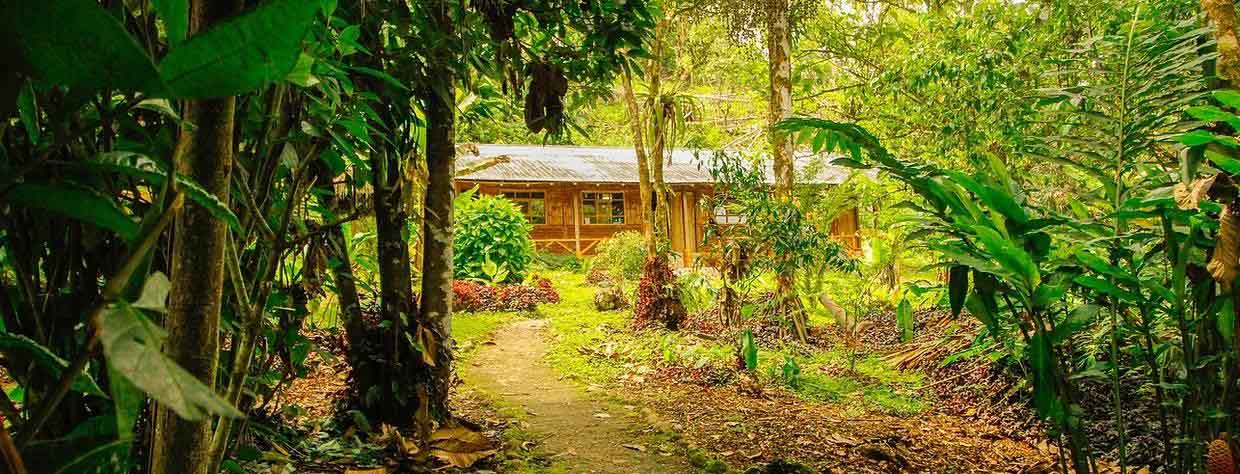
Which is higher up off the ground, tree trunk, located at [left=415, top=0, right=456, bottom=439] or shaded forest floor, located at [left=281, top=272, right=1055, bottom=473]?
tree trunk, located at [left=415, top=0, right=456, bottom=439]

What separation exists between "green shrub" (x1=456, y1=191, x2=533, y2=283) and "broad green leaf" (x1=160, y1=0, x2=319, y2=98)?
1169cm

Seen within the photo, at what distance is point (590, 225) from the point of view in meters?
19.4

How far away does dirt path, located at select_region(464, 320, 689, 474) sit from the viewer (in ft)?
11.2

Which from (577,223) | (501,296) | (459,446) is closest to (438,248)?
(459,446)

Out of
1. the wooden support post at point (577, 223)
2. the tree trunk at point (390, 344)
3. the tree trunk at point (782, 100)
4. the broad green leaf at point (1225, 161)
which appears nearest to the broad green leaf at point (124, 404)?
the broad green leaf at point (1225, 161)

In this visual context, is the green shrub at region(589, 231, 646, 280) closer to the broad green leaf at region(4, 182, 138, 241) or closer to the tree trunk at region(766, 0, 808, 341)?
the tree trunk at region(766, 0, 808, 341)

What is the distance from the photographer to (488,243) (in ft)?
40.9

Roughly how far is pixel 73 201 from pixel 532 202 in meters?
18.7

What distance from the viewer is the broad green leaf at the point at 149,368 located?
0.32 metres

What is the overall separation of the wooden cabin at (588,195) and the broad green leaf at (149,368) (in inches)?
666

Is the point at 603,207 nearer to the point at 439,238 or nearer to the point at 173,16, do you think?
the point at 439,238

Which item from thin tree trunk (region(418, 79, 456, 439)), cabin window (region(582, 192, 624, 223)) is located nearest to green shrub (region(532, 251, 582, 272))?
cabin window (region(582, 192, 624, 223))

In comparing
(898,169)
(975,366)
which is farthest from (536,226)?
(898,169)

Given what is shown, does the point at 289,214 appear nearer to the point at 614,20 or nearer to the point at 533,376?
the point at 614,20
